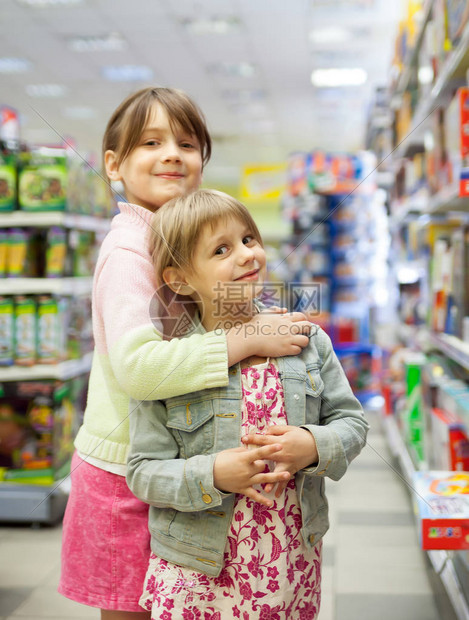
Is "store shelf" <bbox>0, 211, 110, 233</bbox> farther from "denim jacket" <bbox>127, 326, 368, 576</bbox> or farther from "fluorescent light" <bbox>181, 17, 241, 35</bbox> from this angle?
"fluorescent light" <bbox>181, 17, 241, 35</bbox>

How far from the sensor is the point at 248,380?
3.06 ft

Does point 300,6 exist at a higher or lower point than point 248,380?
higher

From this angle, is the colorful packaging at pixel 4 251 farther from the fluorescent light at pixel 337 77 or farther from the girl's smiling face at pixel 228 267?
the fluorescent light at pixel 337 77

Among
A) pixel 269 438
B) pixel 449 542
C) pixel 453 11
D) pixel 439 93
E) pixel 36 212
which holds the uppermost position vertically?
pixel 453 11

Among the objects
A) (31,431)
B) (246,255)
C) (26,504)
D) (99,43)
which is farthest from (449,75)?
(99,43)

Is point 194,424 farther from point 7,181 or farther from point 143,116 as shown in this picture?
point 7,181

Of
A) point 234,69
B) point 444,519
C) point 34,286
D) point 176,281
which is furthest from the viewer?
point 234,69

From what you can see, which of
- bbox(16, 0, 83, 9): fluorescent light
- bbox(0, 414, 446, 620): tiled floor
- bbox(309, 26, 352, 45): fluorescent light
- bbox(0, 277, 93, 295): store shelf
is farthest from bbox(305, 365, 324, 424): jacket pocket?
bbox(309, 26, 352, 45): fluorescent light

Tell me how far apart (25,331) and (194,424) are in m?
1.94

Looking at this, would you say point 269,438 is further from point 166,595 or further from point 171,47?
point 171,47

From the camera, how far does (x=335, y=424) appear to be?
918mm

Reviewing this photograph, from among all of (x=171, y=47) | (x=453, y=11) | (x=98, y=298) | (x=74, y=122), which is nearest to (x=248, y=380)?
(x=98, y=298)

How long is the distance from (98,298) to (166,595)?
1.52 ft

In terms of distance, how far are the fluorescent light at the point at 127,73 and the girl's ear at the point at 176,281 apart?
7416mm
